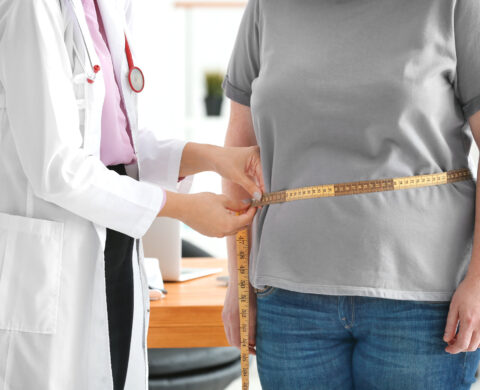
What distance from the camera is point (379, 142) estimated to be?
51.1 inches

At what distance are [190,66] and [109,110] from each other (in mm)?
4331

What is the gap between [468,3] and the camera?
1267mm

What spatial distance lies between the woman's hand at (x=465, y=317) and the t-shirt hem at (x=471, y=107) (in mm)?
351

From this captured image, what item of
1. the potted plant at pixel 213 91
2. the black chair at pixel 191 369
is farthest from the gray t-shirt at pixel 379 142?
the potted plant at pixel 213 91

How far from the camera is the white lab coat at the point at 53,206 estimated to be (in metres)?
1.29

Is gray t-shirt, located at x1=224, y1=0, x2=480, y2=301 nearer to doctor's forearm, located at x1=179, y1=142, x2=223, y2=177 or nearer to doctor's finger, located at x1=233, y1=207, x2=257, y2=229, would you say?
doctor's finger, located at x1=233, y1=207, x2=257, y2=229

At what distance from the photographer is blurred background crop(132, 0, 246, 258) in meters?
5.50

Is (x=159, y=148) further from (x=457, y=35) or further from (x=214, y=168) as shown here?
(x=457, y=35)

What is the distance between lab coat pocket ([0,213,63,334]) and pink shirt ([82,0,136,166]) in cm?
25

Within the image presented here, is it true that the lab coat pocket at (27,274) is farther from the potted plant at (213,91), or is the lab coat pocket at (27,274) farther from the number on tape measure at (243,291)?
the potted plant at (213,91)

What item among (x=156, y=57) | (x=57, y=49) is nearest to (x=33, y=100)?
(x=57, y=49)

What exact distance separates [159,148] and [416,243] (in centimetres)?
82

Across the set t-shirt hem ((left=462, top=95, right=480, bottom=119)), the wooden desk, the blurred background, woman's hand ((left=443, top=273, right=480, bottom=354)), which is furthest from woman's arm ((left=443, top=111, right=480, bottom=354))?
the blurred background

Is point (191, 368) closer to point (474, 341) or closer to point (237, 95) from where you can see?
point (237, 95)
